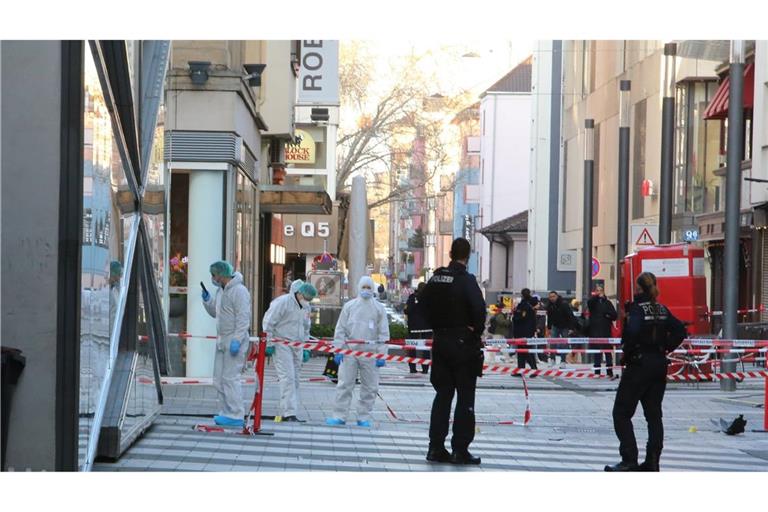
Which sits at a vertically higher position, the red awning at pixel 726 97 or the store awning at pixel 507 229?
the red awning at pixel 726 97

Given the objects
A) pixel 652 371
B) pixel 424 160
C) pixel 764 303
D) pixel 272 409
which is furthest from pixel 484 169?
pixel 652 371

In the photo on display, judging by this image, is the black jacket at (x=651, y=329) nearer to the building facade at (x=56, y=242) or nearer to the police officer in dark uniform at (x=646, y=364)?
the police officer in dark uniform at (x=646, y=364)

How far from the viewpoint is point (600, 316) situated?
28.5 m

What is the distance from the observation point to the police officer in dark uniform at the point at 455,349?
11914 mm

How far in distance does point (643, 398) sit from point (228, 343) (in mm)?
5099

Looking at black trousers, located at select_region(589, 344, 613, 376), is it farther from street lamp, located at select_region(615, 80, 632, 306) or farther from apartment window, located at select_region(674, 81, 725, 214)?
apartment window, located at select_region(674, 81, 725, 214)

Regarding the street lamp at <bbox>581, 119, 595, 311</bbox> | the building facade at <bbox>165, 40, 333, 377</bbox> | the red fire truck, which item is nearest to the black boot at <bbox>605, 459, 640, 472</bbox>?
the building facade at <bbox>165, 40, 333, 377</bbox>

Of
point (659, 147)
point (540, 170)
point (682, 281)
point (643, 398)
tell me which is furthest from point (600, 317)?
point (540, 170)

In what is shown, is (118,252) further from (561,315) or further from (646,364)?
(561,315)

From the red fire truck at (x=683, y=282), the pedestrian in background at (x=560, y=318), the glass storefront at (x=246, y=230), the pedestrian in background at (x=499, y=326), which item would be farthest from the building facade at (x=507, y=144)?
the red fire truck at (x=683, y=282)

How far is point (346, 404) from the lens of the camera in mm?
16594

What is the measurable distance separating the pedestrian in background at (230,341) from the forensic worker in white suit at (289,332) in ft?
3.29

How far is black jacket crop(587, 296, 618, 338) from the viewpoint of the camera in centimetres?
2833
